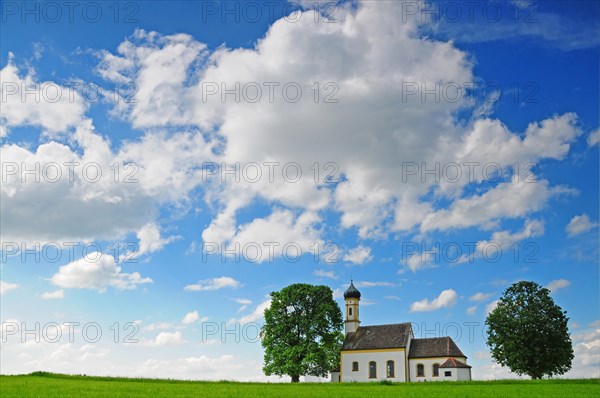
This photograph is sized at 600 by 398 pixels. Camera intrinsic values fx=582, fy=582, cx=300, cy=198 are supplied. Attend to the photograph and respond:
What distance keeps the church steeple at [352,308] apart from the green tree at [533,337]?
20819 millimetres

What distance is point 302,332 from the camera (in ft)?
241

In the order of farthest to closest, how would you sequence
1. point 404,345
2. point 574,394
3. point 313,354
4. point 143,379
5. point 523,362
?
point 404,345
point 313,354
point 523,362
point 143,379
point 574,394

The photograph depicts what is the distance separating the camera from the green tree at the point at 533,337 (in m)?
65.1

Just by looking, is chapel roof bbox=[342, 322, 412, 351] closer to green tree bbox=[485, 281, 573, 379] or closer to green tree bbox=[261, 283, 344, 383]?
green tree bbox=[261, 283, 344, 383]

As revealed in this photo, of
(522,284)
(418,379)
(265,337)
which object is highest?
(522,284)

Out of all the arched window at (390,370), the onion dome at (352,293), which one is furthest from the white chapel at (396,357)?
the onion dome at (352,293)

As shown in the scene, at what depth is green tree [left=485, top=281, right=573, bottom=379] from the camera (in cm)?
6506

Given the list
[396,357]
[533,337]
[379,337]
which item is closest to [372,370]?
[396,357]

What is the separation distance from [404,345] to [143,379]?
36.0 meters

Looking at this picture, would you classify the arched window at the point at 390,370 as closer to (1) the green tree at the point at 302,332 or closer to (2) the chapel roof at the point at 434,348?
(2) the chapel roof at the point at 434,348

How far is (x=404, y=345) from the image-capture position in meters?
76.9

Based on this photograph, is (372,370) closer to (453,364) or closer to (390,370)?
(390,370)

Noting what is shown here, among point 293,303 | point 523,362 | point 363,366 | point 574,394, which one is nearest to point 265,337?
point 293,303

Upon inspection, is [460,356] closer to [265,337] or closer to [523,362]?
[523,362]
